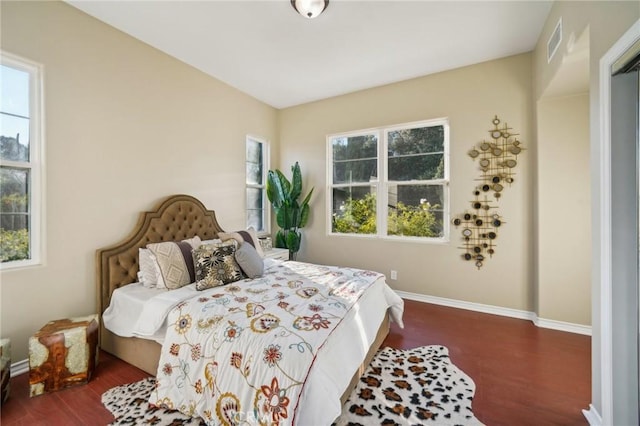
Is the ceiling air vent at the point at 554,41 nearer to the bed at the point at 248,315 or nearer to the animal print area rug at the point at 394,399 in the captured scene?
the bed at the point at 248,315

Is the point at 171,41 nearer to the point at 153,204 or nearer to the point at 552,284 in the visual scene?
the point at 153,204

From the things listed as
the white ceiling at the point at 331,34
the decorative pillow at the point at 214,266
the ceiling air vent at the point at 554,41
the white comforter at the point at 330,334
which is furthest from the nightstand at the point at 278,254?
the ceiling air vent at the point at 554,41

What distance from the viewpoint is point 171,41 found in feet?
9.07

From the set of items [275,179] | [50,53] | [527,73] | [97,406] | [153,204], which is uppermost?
[527,73]

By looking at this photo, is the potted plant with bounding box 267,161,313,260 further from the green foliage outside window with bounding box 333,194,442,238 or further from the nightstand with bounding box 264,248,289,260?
the green foliage outside window with bounding box 333,194,442,238

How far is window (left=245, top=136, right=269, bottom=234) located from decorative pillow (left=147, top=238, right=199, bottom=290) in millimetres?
1761

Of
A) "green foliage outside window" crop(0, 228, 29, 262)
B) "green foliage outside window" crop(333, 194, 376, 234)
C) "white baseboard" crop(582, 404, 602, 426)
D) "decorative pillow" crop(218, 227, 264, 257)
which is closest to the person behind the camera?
"white baseboard" crop(582, 404, 602, 426)

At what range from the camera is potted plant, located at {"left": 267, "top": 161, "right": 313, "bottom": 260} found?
14.1ft

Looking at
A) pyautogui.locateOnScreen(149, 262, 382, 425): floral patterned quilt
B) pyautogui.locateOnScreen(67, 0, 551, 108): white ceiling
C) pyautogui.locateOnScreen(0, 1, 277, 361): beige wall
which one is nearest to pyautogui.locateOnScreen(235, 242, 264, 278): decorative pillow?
pyautogui.locateOnScreen(149, 262, 382, 425): floral patterned quilt

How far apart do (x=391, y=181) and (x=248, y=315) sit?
2860mm

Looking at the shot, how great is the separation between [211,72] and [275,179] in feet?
5.59

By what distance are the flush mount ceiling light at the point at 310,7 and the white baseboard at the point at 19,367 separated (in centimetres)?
360

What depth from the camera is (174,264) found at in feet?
7.79

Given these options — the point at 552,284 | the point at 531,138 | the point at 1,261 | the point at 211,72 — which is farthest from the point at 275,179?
the point at 552,284
